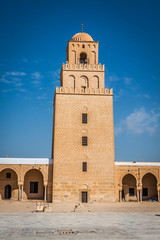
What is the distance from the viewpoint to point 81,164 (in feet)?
89.0

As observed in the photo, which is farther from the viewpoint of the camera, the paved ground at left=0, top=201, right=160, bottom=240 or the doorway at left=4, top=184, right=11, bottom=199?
the doorway at left=4, top=184, right=11, bottom=199

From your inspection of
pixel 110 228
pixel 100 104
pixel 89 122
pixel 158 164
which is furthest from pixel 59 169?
pixel 110 228

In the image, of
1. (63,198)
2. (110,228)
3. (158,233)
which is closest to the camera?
(158,233)

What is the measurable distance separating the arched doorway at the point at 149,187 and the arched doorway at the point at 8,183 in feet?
45.5

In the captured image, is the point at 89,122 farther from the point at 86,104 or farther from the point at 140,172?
the point at 140,172

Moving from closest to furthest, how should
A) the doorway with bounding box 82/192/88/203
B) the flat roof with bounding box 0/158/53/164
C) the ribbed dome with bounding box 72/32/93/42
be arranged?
the doorway with bounding box 82/192/88/203 → the flat roof with bounding box 0/158/53/164 → the ribbed dome with bounding box 72/32/93/42

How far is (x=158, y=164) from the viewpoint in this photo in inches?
1176

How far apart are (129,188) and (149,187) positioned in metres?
2.31

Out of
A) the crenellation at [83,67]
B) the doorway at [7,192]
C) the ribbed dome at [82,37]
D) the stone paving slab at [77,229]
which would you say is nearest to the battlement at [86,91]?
the crenellation at [83,67]

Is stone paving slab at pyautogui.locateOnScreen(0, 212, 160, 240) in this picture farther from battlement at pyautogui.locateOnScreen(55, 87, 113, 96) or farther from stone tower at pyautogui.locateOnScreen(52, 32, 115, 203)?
battlement at pyautogui.locateOnScreen(55, 87, 113, 96)

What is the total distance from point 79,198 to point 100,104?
31.7 ft

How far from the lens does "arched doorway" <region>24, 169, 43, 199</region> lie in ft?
94.1

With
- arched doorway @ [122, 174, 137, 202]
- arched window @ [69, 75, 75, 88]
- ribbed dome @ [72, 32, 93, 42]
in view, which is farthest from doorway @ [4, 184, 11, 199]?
ribbed dome @ [72, 32, 93, 42]

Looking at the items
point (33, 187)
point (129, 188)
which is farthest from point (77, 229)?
point (129, 188)
